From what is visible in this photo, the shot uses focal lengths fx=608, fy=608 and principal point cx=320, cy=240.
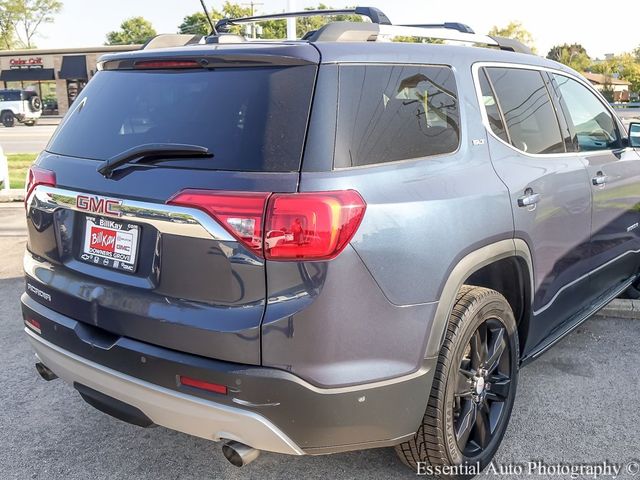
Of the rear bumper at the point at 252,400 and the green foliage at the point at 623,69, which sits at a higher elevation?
the rear bumper at the point at 252,400

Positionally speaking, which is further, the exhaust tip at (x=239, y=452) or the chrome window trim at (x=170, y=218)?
the exhaust tip at (x=239, y=452)

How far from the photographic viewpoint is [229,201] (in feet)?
6.58

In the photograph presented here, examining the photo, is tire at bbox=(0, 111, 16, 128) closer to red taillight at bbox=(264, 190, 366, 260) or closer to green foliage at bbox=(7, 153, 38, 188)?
green foliage at bbox=(7, 153, 38, 188)

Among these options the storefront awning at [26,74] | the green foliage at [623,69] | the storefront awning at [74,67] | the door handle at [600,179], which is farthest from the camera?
the green foliage at [623,69]

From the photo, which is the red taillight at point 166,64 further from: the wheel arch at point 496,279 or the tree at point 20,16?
the tree at point 20,16

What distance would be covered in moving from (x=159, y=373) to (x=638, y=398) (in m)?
2.72

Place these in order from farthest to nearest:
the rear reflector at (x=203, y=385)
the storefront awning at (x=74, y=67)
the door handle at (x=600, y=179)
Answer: the storefront awning at (x=74, y=67) → the door handle at (x=600, y=179) → the rear reflector at (x=203, y=385)

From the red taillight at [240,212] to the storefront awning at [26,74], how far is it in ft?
167

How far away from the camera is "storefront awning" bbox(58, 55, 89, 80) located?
45875mm

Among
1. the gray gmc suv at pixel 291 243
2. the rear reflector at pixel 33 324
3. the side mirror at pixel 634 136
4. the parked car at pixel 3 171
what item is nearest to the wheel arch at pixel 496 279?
the gray gmc suv at pixel 291 243

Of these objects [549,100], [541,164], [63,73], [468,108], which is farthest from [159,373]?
[63,73]

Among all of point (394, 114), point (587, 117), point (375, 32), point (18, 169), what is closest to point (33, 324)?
point (394, 114)

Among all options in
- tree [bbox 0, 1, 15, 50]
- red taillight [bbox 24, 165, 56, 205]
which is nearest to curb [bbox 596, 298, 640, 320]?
red taillight [bbox 24, 165, 56, 205]

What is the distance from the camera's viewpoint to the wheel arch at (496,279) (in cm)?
230
